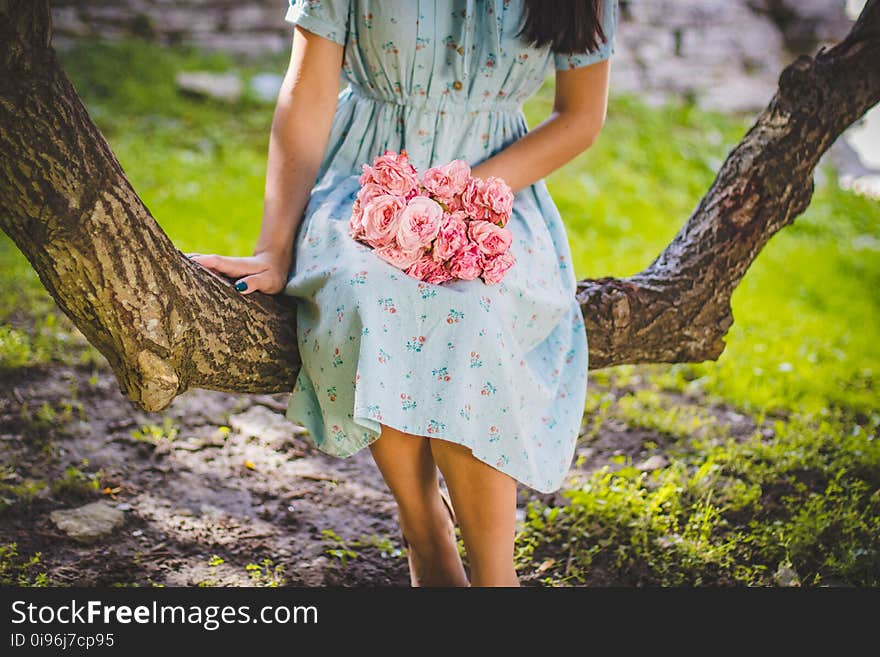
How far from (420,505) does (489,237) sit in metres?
0.68

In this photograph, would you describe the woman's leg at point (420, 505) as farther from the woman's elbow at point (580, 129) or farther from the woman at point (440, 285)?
the woman's elbow at point (580, 129)

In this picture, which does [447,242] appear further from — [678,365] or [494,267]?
[678,365]

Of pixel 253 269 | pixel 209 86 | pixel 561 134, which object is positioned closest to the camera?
pixel 253 269

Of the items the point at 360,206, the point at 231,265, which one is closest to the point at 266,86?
the point at 231,265

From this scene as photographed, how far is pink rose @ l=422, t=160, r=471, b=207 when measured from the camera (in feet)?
7.02

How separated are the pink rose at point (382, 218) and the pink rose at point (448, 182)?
0.32 feet

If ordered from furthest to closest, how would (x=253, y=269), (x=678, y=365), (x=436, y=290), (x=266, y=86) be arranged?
(x=266, y=86)
(x=678, y=365)
(x=253, y=269)
(x=436, y=290)

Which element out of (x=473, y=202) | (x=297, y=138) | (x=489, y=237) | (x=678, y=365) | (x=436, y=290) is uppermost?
(x=678, y=365)

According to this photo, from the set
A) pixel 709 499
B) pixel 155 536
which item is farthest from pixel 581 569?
pixel 155 536

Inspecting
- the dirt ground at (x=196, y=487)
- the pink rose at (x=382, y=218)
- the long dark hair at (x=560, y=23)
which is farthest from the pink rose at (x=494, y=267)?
the dirt ground at (x=196, y=487)

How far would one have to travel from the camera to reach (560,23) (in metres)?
2.37

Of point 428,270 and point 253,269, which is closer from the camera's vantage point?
point 428,270

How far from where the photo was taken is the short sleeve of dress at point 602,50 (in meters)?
2.44
